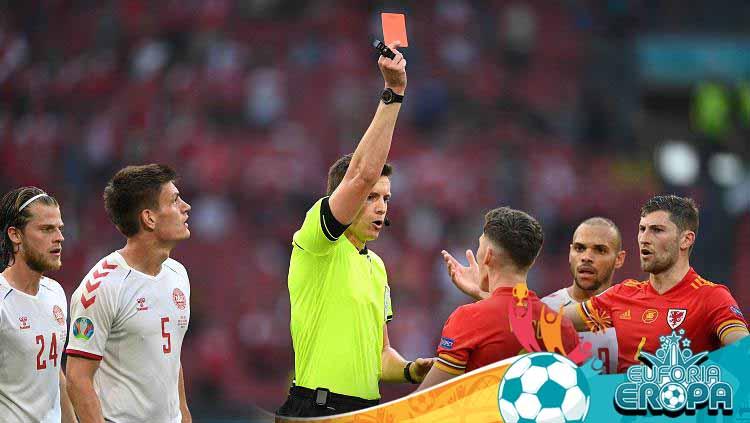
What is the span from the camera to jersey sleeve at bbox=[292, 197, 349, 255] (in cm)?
460

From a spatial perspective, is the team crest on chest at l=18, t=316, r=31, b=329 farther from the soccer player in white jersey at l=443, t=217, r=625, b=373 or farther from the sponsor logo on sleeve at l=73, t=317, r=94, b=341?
the soccer player in white jersey at l=443, t=217, r=625, b=373

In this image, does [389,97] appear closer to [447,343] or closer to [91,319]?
[447,343]

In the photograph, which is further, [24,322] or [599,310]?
[599,310]

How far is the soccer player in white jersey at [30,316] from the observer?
500cm

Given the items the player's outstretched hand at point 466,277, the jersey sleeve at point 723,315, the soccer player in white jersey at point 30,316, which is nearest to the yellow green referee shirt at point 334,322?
the player's outstretched hand at point 466,277

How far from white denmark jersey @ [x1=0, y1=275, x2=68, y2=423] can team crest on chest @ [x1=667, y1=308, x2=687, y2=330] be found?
3.07m

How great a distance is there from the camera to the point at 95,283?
4809mm

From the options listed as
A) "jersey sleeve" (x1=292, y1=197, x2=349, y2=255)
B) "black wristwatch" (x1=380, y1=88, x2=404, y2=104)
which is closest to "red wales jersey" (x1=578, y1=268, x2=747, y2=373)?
"jersey sleeve" (x1=292, y1=197, x2=349, y2=255)

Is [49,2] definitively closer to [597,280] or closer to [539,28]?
[539,28]

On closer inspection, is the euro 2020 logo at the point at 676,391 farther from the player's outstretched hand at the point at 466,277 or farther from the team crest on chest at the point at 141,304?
the team crest on chest at the point at 141,304

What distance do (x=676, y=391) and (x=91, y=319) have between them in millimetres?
2648

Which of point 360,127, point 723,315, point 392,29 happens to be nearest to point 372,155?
point 392,29

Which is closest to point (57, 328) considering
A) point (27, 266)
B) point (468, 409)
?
point (27, 266)

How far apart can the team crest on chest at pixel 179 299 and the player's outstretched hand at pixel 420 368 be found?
1203mm
